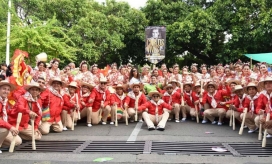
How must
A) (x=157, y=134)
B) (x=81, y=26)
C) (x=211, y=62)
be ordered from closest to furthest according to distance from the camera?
(x=157, y=134)
(x=81, y=26)
(x=211, y=62)

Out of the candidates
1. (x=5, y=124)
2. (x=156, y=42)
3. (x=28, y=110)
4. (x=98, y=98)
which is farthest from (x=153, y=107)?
(x=156, y=42)

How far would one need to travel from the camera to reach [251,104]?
8250 millimetres

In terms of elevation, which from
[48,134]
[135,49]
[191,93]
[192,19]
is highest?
[192,19]

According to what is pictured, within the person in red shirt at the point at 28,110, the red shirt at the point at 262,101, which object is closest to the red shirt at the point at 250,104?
the red shirt at the point at 262,101

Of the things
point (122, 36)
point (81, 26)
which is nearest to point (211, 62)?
point (122, 36)

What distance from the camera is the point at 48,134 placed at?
26.1ft

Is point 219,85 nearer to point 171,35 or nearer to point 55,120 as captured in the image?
point 55,120

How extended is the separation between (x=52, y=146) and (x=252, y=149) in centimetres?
381

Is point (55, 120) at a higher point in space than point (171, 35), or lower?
lower

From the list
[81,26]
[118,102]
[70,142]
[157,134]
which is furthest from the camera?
[81,26]

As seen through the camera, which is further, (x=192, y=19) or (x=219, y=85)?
(x=192, y=19)

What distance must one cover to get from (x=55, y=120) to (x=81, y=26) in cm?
1491

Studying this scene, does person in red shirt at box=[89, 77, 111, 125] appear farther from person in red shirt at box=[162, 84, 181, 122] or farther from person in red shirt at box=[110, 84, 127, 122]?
person in red shirt at box=[162, 84, 181, 122]

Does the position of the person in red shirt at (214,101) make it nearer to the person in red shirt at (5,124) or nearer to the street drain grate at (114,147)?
the street drain grate at (114,147)
